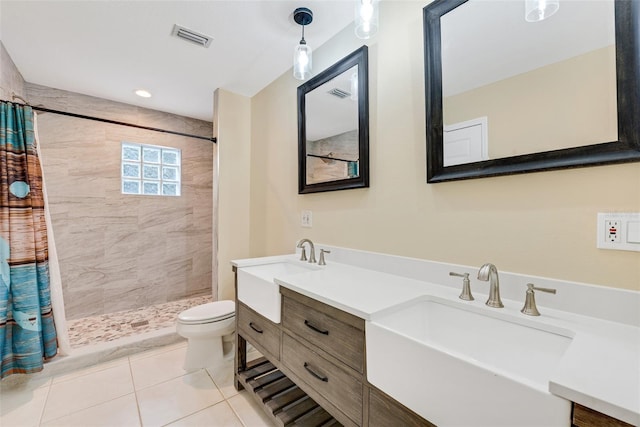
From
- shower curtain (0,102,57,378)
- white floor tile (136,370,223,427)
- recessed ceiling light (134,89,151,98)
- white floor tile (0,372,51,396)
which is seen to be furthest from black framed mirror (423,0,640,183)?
white floor tile (0,372,51,396)

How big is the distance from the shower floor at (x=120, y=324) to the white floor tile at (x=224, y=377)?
2.94ft

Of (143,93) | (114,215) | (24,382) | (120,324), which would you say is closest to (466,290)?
(24,382)

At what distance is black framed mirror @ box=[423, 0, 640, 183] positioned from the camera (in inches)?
31.3

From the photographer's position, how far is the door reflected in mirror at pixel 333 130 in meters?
1.61

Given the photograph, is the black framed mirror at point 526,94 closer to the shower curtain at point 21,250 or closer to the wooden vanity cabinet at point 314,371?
the wooden vanity cabinet at point 314,371

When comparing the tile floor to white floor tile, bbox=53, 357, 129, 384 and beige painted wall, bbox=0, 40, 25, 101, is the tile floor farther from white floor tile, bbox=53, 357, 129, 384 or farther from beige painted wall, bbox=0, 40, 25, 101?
beige painted wall, bbox=0, 40, 25, 101

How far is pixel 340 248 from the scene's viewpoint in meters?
1.68

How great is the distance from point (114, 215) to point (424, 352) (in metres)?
3.30

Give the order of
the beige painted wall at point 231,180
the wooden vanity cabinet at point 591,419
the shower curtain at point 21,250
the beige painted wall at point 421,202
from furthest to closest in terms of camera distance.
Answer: the beige painted wall at point 231,180
the shower curtain at point 21,250
the beige painted wall at point 421,202
the wooden vanity cabinet at point 591,419

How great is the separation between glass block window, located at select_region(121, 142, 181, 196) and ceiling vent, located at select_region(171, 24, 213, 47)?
1666mm

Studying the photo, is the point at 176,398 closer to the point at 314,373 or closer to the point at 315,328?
the point at 314,373

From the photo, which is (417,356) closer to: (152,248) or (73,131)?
(152,248)

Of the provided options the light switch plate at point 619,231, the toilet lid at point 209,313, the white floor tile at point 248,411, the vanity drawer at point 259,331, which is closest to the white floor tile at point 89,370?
the toilet lid at point 209,313

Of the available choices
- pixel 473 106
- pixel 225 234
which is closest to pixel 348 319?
pixel 473 106
